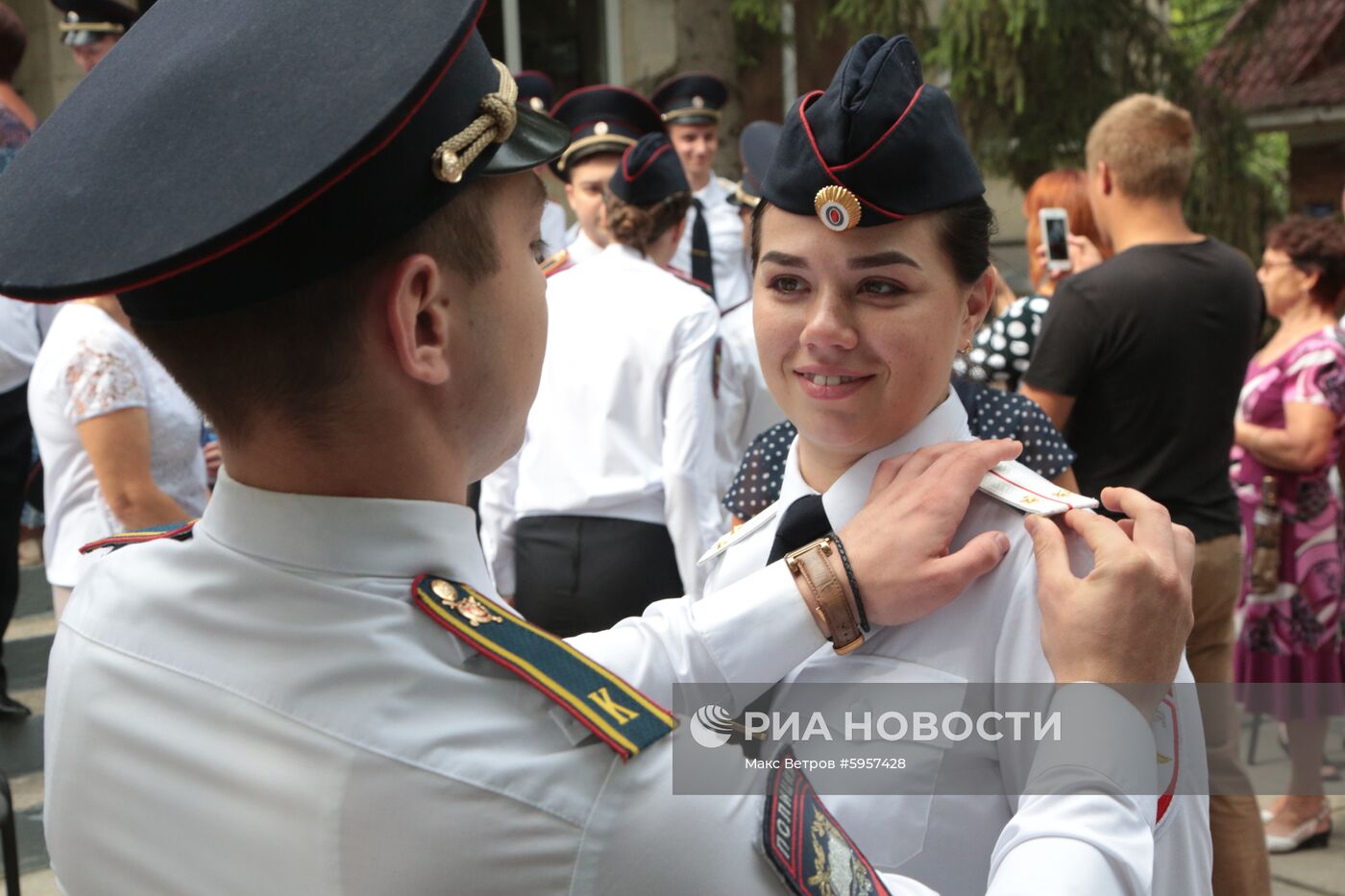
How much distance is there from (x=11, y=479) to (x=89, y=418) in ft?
5.41

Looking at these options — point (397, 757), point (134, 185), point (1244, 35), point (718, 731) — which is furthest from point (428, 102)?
point (1244, 35)

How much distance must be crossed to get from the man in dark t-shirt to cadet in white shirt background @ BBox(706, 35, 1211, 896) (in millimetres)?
1846

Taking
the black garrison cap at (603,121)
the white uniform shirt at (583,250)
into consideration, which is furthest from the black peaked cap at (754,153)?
the white uniform shirt at (583,250)

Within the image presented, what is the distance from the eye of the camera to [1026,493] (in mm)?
1551

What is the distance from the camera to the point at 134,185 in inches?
39.5

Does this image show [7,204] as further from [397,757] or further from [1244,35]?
[1244,35]

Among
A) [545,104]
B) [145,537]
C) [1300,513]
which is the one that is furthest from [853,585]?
[545,104]

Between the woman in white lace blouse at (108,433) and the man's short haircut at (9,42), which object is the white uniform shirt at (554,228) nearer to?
the man's short haircut at (9,42)

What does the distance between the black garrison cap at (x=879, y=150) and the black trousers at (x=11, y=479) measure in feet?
12.5

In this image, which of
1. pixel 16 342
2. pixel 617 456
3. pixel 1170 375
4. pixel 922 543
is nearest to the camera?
pixel 922 543

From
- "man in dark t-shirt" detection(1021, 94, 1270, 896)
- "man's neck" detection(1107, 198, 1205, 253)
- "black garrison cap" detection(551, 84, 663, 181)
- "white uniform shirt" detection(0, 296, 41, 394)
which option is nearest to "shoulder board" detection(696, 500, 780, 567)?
"man in dark t-shirt" detection(1021, 94, 1270, 896)

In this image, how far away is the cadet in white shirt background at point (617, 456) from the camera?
3975mm

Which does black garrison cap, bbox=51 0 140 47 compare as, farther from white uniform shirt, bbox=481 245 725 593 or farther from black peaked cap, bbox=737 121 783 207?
black peaked cap, bbox=737 121 783 207

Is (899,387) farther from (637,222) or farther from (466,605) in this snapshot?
(637,222)
